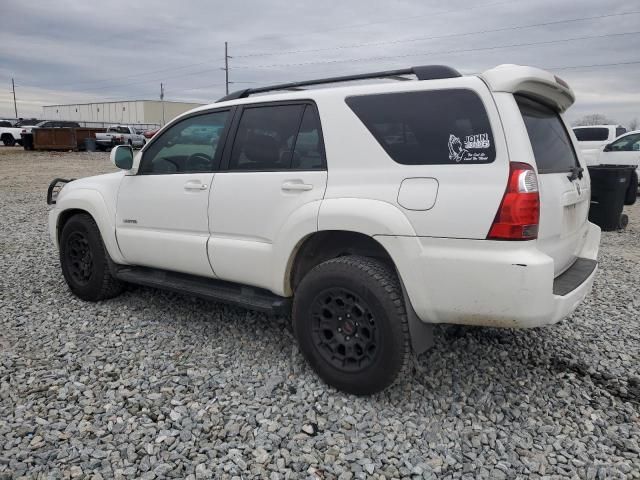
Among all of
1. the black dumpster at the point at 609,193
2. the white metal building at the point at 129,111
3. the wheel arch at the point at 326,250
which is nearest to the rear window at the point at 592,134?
the black dumpster at the point at 609,193

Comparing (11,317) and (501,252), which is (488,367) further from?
(11,317)

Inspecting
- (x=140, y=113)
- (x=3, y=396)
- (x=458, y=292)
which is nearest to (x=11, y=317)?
(x=3, y=396)

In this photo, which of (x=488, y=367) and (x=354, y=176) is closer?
(x=354, y=176)

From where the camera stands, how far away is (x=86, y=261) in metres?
4.74

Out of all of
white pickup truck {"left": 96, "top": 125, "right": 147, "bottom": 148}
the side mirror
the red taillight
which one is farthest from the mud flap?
white pickup truck {"left": 96, "top": 125, "right": 147, "bottom": 148}

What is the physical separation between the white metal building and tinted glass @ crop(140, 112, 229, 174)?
71.0m

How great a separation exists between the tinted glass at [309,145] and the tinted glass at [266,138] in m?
0.05

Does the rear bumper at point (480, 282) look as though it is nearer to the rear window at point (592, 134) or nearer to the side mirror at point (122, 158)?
the side mirror at point (122, 158)

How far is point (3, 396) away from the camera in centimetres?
311

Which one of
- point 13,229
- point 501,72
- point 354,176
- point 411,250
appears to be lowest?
point 13,229

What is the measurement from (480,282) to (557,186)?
2.60 feet

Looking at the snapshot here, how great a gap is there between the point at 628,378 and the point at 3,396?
400 cm

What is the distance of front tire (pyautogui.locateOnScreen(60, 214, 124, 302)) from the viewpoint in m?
4.57

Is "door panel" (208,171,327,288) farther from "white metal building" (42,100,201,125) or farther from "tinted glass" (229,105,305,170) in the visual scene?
"white metal building" (42,100,201,125)
